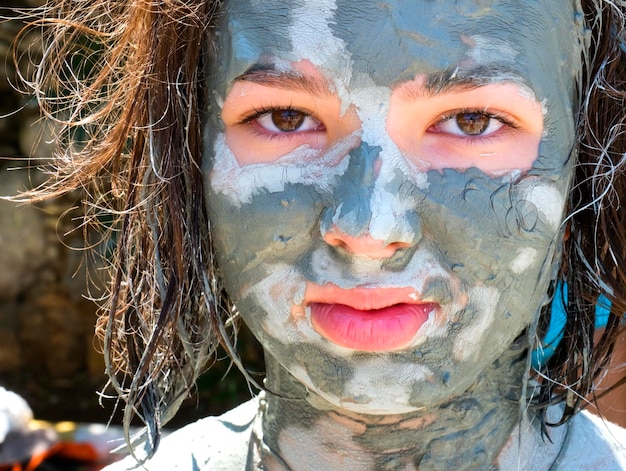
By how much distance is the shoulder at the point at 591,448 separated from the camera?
1.09m

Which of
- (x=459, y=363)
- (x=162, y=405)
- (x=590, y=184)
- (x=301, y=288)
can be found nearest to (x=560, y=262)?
(x=590, y=184)

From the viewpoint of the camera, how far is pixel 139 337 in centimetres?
124

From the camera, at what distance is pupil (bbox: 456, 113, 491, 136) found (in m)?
0.95

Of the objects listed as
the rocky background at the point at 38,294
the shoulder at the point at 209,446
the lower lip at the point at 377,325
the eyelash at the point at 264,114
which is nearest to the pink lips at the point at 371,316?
the lower lip at the point at 377,325

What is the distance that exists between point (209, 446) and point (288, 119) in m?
0.43

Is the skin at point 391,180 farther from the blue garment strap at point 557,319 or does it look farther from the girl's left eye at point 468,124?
the blue garment strap at point 557,319

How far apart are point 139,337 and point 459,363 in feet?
1.58

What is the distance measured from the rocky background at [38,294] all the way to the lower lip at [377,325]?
284 cm

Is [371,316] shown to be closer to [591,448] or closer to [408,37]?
[408,37]

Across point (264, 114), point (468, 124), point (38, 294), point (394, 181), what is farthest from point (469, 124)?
point (38, 294)

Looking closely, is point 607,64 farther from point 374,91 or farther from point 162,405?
point 162,405

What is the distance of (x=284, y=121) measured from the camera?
98 centimetres

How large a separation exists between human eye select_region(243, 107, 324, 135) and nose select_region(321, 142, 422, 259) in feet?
0.23

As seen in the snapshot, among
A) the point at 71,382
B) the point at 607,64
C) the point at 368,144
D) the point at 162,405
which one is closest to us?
the point at 368,144
